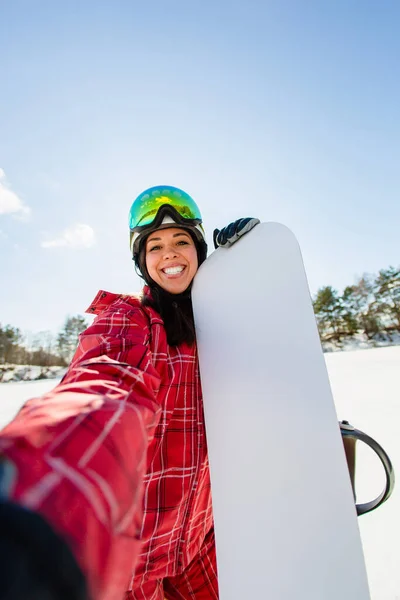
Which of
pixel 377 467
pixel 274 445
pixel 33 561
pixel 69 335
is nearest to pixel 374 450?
pixel 274 445

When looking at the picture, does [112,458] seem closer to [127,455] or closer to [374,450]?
[127,455]

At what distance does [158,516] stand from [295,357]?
2.47 feet

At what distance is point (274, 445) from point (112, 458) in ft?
2.55

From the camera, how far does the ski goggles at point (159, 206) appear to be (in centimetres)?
143

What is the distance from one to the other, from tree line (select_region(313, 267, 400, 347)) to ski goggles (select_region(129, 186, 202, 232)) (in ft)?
104

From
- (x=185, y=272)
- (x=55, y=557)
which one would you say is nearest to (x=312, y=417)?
(x=185, y=272)

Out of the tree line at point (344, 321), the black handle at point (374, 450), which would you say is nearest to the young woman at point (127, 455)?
the black handle at point (374, 450)

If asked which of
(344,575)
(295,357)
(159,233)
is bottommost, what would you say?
(344,575)

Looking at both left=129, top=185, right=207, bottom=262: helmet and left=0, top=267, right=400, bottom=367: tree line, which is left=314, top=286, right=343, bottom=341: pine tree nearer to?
left=0, top=267, right=400, bottom=367: tree line

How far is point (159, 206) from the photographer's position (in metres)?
1.45

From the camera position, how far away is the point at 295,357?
1.12 metres

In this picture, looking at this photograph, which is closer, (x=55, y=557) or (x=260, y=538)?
(x=55, y=557)

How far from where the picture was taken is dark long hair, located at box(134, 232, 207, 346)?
1.16 meters

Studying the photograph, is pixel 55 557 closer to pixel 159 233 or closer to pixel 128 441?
pixel 128 441
